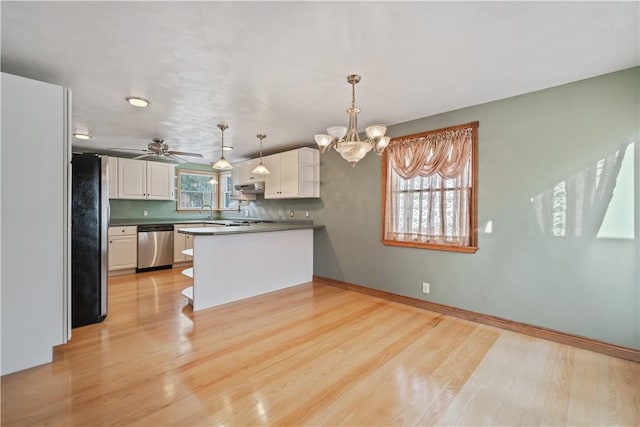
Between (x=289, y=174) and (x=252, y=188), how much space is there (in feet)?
3.97

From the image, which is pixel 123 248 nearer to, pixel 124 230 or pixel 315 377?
pixel 124 230

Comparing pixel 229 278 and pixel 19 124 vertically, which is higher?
pixel 19 124

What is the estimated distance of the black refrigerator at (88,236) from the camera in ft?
9.48

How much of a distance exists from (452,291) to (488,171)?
4.72 feet

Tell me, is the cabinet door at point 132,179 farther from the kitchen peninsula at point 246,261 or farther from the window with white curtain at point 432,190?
the window with white curtain at point 432,190

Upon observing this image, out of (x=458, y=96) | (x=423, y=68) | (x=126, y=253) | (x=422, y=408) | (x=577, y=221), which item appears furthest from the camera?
(x=126, y=253)

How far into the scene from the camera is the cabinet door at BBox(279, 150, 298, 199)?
4797 mm

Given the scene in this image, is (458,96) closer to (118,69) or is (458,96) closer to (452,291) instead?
(452,291)

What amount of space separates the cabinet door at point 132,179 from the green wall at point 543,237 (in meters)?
5.10

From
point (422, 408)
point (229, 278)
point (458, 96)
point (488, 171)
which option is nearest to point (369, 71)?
point (458, 96)

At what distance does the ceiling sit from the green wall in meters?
0.21

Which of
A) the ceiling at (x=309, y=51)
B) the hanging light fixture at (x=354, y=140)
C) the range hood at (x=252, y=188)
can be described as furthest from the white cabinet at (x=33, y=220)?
the range hood at (x=252, y=188)

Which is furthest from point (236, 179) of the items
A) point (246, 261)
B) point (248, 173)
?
point (246, 261)

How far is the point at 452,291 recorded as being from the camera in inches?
132
